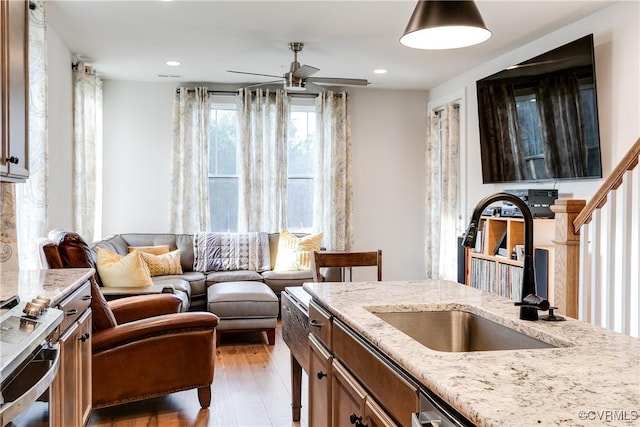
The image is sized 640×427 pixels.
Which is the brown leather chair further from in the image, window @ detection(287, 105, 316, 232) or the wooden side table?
window @ detection(287, 105, 316, 232)

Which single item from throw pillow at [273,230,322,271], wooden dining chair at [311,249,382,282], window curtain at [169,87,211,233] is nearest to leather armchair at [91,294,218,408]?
wooden dining chair at [311,249,382,282]

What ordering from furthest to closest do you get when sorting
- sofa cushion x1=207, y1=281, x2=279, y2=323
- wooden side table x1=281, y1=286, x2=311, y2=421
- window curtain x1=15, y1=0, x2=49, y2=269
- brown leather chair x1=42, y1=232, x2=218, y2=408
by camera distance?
sofa cushion x1=207, y1=281, x2=279, y2=323
window curtain x1=15, y1=0, x2=49, y2=269
brown leather chair x1=42, y1=232, x2=218, y2=408
wooden side table x1=281, y1=286, x2=311, y2=421

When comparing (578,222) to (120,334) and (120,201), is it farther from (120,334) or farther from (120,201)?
(120,201)

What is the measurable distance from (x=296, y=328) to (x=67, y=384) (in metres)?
1.08

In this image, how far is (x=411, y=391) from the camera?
1.24m

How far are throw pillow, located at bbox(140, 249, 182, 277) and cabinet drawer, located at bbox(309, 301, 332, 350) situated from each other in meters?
3.99

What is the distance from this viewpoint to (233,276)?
19.7 ft

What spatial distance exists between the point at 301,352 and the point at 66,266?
1408 mm

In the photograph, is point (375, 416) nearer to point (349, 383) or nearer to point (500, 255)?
point (349, 383)

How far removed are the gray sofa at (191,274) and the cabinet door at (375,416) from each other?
3.83 metres

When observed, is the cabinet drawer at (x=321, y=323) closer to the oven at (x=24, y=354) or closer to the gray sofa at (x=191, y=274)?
the oven at (x=24, y=354)

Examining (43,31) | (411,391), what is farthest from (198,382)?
(43,31)

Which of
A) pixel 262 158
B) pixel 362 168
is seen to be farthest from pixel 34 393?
pixel 362 168

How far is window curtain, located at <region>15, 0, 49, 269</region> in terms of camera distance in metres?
3.80
